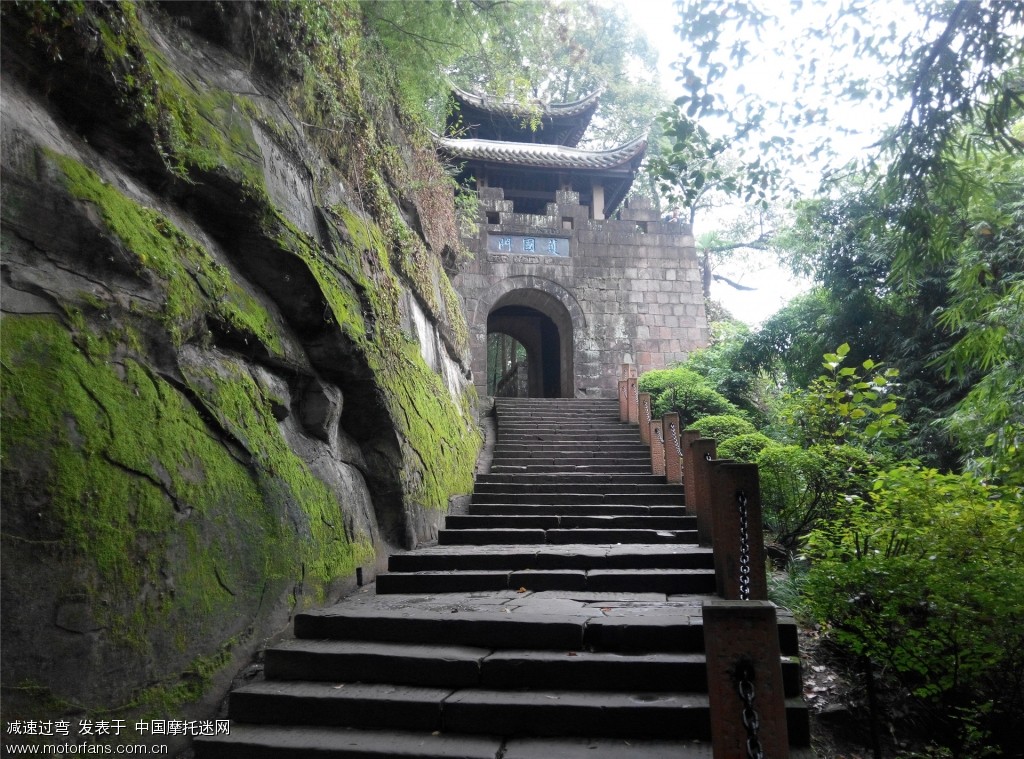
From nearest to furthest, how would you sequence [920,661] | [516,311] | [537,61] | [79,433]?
[79,433] → [920,661] → [537,61] → [516,311]

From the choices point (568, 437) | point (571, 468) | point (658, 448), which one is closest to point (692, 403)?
point (568, 437)

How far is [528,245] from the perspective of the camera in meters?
15.8

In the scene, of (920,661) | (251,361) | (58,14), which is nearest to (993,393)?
(920,661)

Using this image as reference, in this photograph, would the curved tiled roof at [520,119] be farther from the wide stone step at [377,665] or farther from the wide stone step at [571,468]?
the wide stone step at [377,665]

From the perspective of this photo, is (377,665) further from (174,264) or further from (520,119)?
(520,119)

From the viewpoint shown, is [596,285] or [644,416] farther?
[596,285]

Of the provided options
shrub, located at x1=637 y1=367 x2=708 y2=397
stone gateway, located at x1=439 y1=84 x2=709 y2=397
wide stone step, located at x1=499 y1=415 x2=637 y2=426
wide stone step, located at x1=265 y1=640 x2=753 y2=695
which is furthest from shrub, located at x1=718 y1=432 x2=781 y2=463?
stone gateway, located at x1=439 y1=84 x2=709 y2=397

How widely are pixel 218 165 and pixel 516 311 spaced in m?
15.2

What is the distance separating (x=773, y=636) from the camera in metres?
2.15

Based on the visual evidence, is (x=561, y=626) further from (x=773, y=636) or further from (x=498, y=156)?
(x=498, y=156)

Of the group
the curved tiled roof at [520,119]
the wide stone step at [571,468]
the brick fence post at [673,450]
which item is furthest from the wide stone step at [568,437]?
the curved tiled roof at [520,119]

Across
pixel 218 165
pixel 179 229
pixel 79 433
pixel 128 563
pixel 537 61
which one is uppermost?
pixel 537 61

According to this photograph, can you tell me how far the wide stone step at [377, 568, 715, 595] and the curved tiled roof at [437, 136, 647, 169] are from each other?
13048 mm

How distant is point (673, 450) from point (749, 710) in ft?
19.1
